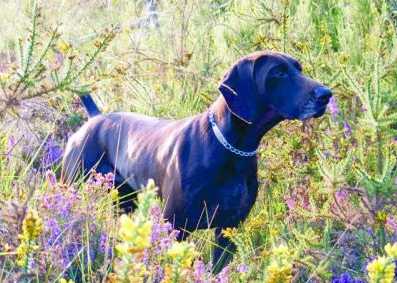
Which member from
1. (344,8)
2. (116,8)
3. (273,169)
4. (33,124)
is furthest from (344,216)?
(116,8)

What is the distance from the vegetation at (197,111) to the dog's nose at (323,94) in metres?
0.11

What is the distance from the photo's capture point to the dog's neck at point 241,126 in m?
3.71

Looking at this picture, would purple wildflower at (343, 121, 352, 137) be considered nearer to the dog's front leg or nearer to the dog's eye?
the dog's eye

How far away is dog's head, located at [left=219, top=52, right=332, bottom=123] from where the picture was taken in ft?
11.8

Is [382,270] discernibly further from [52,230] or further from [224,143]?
[224,143]

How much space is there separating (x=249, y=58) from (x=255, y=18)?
0.75m

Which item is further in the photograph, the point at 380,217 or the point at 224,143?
the point at 224,143

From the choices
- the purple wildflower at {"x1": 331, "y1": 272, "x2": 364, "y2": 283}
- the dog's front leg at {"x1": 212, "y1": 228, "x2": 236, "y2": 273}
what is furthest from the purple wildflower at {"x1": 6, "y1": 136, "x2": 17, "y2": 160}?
the purple wildflower at {"x1": 331, "y1": 272, "x2": 364, "y2": 283}

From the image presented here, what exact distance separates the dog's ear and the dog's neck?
6 centimetres

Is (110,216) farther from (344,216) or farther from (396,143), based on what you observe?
(396,143)

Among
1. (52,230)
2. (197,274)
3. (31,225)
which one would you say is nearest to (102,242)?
(52,230)

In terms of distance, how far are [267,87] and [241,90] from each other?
0.14m

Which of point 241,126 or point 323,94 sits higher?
point 323,94

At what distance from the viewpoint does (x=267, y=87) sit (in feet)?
12.3
